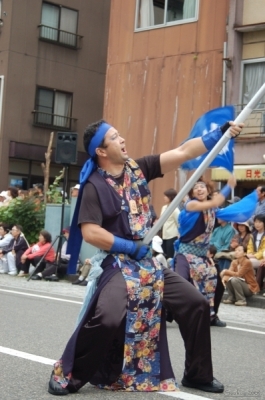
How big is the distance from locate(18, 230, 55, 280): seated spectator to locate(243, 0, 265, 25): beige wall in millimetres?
7728

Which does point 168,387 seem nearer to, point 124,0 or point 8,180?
point 124,0

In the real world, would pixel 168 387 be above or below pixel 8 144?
below

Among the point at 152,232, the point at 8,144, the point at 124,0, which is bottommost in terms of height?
the point at 152,232

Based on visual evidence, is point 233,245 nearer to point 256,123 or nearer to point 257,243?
point 257,243

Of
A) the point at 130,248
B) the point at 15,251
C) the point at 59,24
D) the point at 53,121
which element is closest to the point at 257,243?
the point at 15,251

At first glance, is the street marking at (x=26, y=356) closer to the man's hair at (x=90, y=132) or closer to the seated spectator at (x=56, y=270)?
the man's hair at (x=90, y=132)

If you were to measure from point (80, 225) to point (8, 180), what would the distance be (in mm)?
27376

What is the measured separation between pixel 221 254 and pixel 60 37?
20.7 m

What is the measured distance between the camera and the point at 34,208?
21.5 meters

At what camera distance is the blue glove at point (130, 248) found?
5832 mm

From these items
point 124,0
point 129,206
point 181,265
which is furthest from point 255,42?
point 129,206

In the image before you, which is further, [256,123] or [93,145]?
[256,123]

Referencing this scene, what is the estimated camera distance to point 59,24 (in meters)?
33.6

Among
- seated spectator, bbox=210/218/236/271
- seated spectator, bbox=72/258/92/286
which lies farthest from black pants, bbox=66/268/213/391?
seated spectator, bbox=72/258/92/286
